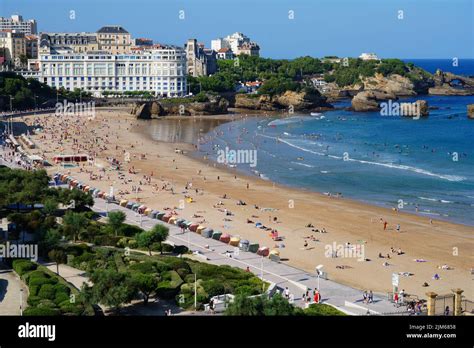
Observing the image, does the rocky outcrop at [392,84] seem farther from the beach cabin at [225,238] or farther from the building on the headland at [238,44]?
the beach cabin at [225,238]

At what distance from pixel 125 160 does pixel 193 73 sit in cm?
6972

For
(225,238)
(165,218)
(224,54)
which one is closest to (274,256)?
(225,238)

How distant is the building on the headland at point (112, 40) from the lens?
10738 cm

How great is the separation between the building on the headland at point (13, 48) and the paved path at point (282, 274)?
265 feet

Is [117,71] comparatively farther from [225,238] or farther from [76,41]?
[225,238]

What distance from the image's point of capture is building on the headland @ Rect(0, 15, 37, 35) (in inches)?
5054

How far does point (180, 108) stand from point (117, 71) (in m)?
18.1

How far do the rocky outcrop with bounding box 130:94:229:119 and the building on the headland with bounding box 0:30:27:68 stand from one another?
28474 mm

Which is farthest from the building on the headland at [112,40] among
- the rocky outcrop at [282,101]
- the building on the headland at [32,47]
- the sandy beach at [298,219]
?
the sandy beach at [298,219]

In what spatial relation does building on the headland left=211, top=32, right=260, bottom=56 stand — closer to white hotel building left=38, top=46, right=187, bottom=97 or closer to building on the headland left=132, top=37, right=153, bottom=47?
building on the headland left=132, top=37, right=153, bottom=47

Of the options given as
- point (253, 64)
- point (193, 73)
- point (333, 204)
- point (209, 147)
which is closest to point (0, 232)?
point (333, 204)

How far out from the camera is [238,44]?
6137 inches

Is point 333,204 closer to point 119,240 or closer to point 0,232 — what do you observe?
point 119,240

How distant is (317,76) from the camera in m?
128
